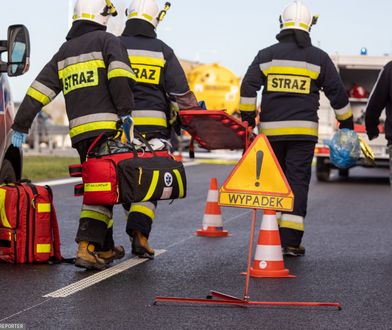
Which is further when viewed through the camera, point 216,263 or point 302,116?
point 302,116

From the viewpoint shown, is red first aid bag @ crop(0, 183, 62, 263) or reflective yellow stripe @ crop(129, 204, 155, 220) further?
reflective yellow stripe @ crop(129, 204, 155, 220)

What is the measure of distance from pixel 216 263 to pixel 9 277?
1783 mm

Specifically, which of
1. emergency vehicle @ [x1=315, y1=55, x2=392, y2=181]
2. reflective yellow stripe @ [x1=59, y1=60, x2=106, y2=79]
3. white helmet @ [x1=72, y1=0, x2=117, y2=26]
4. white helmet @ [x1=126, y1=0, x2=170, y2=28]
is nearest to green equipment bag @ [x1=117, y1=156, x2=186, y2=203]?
reflective yellow stripe @ [x1=59, y1=60, x2=106, y2=79]

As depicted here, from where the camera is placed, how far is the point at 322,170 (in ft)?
74.7

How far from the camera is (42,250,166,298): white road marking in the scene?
7195mm

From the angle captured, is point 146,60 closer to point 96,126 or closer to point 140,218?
point 96,126

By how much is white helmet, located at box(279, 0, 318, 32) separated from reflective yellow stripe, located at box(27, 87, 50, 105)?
238 cm

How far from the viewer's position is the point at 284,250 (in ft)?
31.0

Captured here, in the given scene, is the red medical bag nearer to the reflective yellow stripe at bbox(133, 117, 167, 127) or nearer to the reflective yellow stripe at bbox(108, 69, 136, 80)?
the reflective yellow stripe at bbox(108, 69, 136, 80)

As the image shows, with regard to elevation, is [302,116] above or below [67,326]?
above

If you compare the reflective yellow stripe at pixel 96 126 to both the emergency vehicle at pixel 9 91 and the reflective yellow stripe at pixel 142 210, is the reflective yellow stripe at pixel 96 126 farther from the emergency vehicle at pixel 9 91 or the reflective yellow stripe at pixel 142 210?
the reflective yellow stripe at pixel 142 210

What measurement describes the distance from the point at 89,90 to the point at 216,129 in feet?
4.88

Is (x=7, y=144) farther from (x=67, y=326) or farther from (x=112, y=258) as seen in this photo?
(x=67, y=326)

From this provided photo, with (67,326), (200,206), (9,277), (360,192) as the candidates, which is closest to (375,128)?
(9,277)
